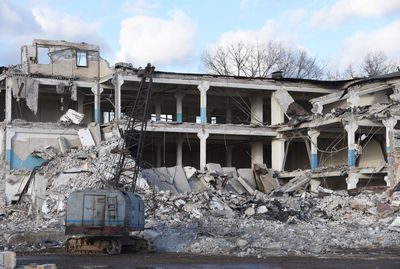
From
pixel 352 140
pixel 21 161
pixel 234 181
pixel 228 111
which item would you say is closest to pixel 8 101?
pixel 21 161

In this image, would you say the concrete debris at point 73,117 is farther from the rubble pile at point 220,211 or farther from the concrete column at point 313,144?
the concrete column at point 313,144

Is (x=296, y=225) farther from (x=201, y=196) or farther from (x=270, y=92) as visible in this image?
(x=270, y=92)

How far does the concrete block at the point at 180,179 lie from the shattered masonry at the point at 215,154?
6 centimetres

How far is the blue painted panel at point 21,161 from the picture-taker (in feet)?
110

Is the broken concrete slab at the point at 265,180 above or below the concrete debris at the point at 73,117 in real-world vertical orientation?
below

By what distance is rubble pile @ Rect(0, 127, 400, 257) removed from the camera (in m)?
20.3

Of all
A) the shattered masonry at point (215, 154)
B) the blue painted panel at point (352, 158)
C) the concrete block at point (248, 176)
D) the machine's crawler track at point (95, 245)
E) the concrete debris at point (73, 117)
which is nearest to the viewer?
the machine's crawler track at point (95, 245)

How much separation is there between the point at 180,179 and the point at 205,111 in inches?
259

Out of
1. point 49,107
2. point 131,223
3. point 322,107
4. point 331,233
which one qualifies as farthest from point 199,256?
point 49,107

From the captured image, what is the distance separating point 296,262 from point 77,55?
2381 centimetres

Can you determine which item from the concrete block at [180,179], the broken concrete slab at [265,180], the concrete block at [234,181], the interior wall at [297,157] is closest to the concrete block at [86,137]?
the concrete block at [180,179]

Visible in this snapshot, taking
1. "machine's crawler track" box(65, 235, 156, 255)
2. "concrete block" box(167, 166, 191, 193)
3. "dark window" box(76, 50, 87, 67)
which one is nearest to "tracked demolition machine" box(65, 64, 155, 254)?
"machine's crawler track" box(65, 235, 156, 255)

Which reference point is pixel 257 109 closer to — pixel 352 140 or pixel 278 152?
pixel 278 152

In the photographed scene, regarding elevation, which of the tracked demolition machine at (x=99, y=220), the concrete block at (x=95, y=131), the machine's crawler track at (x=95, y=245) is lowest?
the machine's crawler track at (x=95, y=245)
